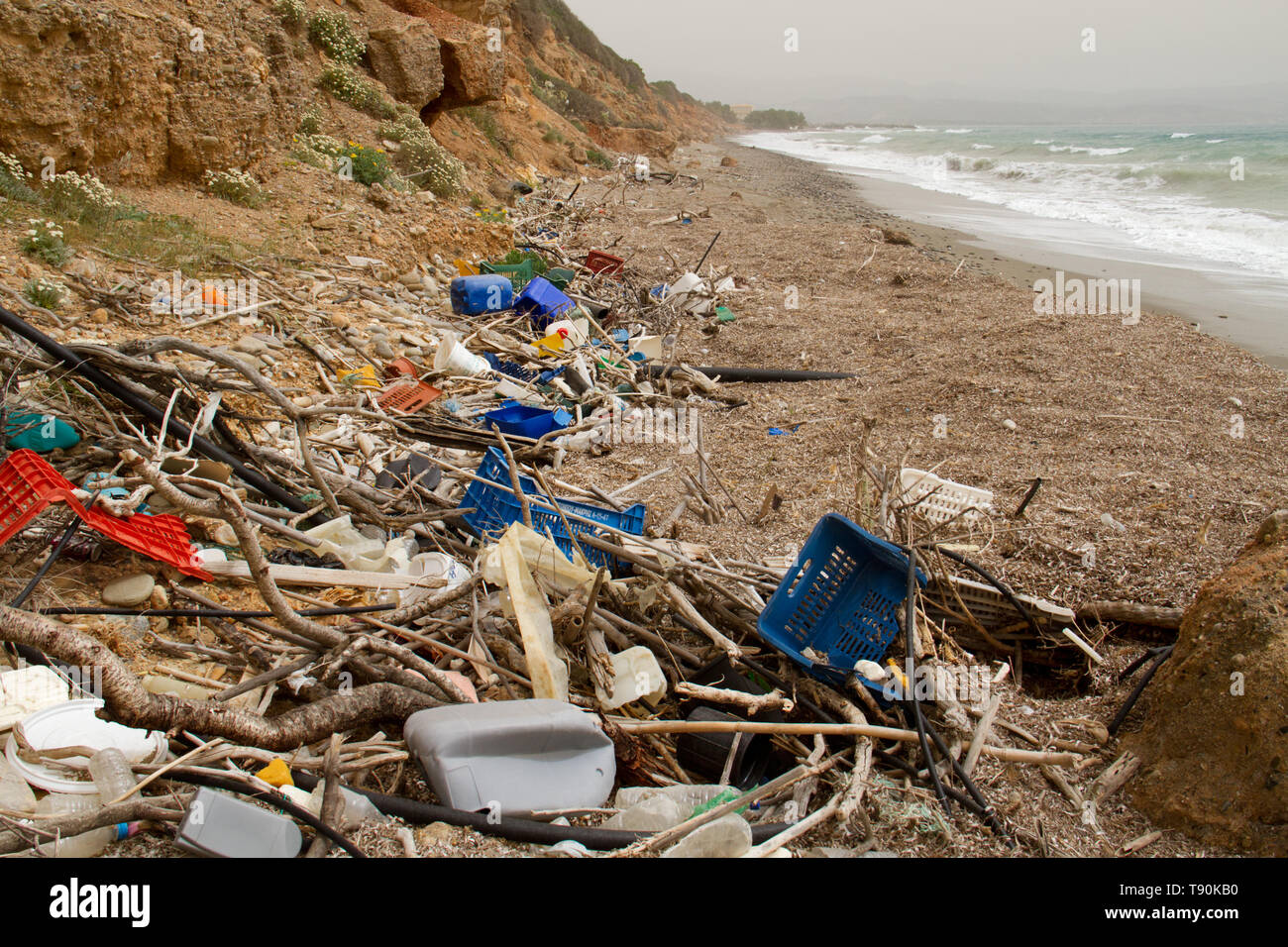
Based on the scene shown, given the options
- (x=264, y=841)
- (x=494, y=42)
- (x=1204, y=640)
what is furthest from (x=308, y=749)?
(x=494, y=42)

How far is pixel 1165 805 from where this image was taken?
2174mm

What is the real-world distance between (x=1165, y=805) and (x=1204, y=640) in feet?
1.73

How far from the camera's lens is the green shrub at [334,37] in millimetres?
11844

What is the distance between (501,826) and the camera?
1.89 meters

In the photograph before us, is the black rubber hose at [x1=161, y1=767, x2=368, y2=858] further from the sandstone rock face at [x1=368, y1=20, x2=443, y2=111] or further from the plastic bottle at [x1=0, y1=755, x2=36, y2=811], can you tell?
the sandstone rock face at [x1=368, y1=20, x2=443, y2=111]

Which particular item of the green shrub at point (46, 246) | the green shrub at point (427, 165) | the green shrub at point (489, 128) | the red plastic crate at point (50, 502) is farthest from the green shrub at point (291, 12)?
the red plastic crate at point (50, 502)

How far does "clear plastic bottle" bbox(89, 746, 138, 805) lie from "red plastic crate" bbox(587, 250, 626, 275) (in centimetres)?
768

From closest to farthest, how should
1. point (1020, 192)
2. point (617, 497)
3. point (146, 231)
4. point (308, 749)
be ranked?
point (308, 749) → point (617, 497) → point (146, 231) → point (1020, 192)

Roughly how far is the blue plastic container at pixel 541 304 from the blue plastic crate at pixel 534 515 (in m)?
3.55

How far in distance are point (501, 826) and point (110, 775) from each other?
3.10ft

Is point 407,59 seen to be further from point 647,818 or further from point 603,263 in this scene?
point 647,818

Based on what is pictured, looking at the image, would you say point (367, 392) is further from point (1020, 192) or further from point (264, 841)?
point (1020, 192)

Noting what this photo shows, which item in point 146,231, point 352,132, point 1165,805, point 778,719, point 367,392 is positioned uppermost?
point 352,132

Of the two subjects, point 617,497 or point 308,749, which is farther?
point 617,497
